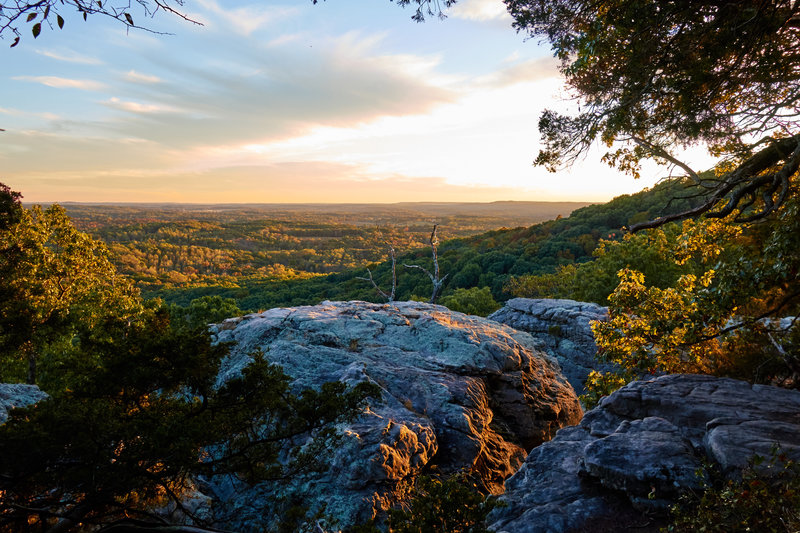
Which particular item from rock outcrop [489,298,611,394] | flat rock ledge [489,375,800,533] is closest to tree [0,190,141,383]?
flat rock ledge [489,375,800,533]

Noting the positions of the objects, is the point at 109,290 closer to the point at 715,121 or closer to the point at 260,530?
the point at 260,530

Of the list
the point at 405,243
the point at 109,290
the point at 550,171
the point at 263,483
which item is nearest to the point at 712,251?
the point at 550,171

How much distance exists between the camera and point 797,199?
6.61 meters

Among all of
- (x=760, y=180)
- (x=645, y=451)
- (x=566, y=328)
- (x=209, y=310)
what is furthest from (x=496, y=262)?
(x=645, y=451)

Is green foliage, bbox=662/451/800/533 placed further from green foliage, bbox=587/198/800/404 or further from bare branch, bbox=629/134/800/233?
bare branch, bbox=629/134/800/233

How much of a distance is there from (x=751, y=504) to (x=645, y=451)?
190cm

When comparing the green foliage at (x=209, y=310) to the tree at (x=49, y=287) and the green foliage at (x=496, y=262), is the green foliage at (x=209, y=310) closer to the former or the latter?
the tree at (x=49, y=287)

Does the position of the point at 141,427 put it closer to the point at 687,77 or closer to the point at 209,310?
the point at 687,77

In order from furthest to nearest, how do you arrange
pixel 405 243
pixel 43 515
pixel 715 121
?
1. pixel 405 243
2. pixel 715 121
3. pixel 43 515

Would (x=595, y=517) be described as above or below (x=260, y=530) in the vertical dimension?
above

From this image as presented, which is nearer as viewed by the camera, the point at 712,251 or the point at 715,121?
the point at 715,121

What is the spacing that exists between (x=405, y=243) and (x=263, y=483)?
12976cm

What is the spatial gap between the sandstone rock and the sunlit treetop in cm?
1223

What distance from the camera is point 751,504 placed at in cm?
481
